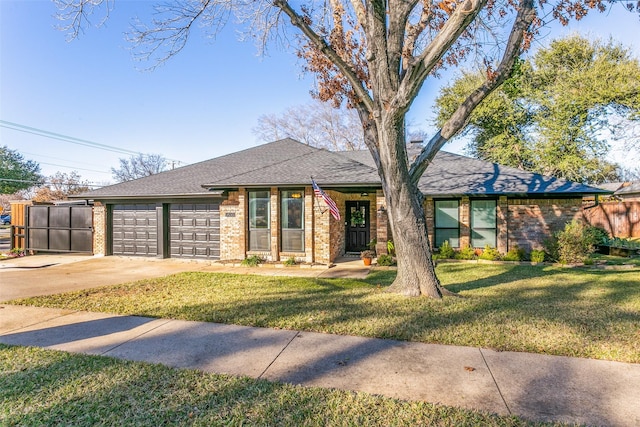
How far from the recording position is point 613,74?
60.4 ft

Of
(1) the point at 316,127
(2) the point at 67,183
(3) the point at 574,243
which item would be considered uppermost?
(1) the point at 316,127

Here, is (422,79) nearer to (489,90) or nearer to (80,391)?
(489,90)

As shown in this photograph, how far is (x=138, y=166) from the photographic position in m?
41.8

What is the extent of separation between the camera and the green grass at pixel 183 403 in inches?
97.1

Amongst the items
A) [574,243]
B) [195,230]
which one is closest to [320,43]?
[195,230]

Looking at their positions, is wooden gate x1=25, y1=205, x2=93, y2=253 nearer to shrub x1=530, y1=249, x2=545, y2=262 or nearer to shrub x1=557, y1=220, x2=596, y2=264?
shrub x1=530, y1=249, x2=545, y2=262

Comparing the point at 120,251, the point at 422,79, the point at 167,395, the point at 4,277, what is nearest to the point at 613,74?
the point at 422,79

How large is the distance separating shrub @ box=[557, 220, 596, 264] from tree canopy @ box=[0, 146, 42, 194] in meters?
42.2

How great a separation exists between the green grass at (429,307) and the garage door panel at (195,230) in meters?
3.27

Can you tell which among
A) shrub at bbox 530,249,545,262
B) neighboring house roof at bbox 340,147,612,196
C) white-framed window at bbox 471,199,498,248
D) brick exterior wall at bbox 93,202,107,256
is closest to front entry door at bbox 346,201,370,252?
neighboring house roof at bbox 340,147,612,196

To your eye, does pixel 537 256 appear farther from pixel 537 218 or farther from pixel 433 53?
pixel 433 53

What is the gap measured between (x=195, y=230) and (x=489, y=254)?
10.3m

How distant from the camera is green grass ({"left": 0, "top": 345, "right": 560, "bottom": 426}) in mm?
2467

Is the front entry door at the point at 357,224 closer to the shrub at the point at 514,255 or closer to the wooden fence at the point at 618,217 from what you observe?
the shrub at the point at 514,255
